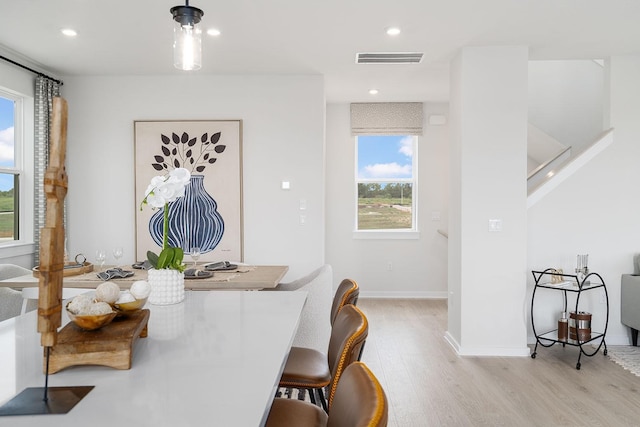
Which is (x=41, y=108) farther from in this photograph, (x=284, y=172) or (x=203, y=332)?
(x=203, y=332)

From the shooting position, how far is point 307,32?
3.65m

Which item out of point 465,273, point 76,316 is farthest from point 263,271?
point 76,316

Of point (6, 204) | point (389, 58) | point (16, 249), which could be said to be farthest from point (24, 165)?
point (389, 58)

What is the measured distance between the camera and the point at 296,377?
1922mm

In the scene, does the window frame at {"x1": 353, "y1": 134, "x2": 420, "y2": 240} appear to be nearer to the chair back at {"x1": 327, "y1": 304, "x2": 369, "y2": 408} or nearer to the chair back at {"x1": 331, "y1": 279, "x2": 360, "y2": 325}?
the chair back at {"x1": 331, "y1": 279, "x2": 360, "y2": 325}

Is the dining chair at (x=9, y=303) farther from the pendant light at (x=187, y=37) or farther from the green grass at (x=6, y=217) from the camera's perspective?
the pendant light at (x=187, y=37)

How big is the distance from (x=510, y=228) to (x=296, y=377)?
9.20ft

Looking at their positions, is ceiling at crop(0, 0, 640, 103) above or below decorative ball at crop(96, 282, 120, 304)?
above

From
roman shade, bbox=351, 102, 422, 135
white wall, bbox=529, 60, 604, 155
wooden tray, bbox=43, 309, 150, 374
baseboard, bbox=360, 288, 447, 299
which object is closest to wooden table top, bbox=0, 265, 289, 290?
wooden tray, bbox=43, 309, 150, 374

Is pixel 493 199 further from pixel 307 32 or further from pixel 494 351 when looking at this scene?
pixel 307 32

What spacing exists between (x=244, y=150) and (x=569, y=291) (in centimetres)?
330

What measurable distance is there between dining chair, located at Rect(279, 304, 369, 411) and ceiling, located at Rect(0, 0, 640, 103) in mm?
2232

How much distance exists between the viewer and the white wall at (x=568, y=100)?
527 cm

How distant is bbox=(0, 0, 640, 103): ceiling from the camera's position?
10.4 ft
